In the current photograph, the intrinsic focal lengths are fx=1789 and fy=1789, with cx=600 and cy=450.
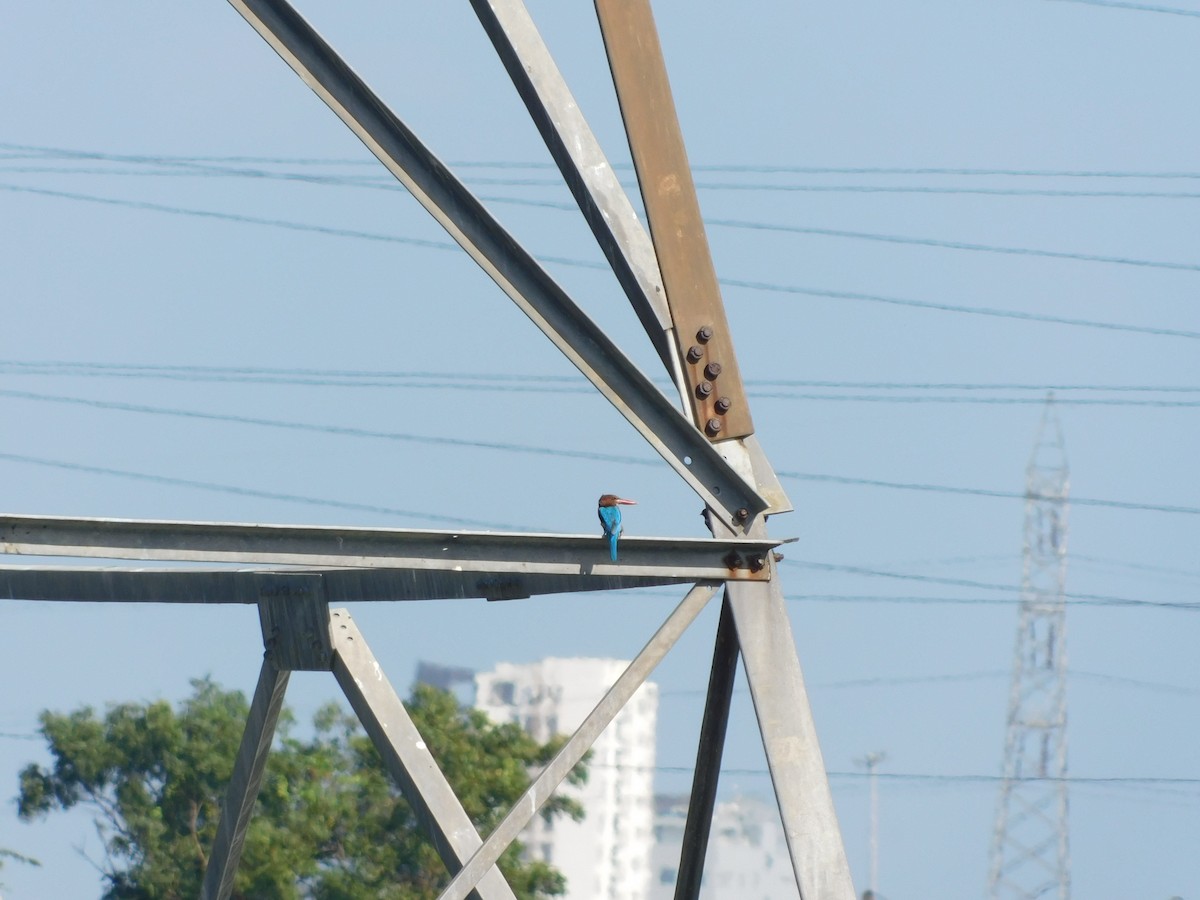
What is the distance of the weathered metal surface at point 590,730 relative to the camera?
212 inches

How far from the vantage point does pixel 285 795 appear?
106 feet

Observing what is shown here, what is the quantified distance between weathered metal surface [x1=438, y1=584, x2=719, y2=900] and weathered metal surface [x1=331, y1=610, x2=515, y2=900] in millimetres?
585

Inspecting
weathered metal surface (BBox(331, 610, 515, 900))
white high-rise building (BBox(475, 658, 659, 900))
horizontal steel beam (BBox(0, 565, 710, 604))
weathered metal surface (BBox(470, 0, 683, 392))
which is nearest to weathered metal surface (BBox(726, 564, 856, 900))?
weathered metal surface (BBox(470, 0, 683, 392))

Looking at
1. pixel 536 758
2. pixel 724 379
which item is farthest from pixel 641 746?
pixel 724 379

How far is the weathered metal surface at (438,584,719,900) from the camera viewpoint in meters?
5.39

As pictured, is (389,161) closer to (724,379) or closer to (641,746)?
(724,379)

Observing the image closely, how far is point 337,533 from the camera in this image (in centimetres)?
548

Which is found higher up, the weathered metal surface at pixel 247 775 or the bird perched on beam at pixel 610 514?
the bird perched on beam at pixel 610 514

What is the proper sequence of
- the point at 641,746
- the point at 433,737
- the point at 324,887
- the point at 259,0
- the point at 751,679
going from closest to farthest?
the point at 751,679, the point at 259,0, the point at 324,887, the point at 433,737, the point at 641,746

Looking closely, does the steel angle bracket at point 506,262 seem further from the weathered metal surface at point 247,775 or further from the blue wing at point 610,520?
the weathered metal surface at point 247,775

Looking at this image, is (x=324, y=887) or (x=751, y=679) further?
(x=324, y=887)

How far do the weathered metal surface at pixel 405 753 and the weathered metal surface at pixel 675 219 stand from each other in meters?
1.55

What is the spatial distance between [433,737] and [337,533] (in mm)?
28956

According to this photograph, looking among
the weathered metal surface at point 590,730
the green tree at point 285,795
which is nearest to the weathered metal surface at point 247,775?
the weathered metal surface at point 590,730
